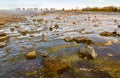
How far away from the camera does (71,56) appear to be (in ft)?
44.1

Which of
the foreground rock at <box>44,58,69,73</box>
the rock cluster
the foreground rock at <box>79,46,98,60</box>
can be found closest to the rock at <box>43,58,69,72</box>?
the foreground rock at <box>44,58,69,73</box>

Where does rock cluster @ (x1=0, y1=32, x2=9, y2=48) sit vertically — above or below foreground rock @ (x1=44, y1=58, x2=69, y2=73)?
above

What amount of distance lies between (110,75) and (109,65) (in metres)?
1.52

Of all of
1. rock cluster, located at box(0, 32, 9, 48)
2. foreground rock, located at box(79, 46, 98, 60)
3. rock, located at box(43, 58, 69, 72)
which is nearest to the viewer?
rock, located at box(43, 58, 69, 72)

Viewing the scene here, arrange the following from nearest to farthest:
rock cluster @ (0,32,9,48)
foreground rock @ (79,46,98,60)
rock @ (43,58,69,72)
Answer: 1. rock @ (43,58,69,72)
2. foreground rock @ (79,46,98,60)
3. rock cluster @ (0,32,9,48)

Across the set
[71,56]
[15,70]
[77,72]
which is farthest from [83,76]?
[15,70]

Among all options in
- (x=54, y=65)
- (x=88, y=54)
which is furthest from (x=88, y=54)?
(x=54, y=65)

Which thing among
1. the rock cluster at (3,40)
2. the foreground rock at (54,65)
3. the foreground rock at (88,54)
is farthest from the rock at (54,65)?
the rock cluster at (3,40)

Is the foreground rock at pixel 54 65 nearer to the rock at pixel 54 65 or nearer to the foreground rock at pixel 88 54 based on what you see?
the rock at pixel 54 65

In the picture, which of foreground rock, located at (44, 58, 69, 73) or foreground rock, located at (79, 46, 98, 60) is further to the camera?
foreground rock, located at (79, 46, 98, 60)

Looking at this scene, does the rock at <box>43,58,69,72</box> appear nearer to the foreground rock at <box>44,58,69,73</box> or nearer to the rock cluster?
the foreground rock at <box>44,58,69,73</box>

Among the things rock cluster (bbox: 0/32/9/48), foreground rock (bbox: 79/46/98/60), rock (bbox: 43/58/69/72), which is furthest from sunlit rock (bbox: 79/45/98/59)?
rock cluster (bbox: 0/32/9/48)

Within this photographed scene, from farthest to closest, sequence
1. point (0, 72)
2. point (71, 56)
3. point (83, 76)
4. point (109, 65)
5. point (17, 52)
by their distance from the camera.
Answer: point (17, 52)
point (71, 56)
point (109, 65)
point (0, 72)
point (83, 76)

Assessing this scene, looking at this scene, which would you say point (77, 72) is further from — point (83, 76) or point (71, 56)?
point (71, 56)
